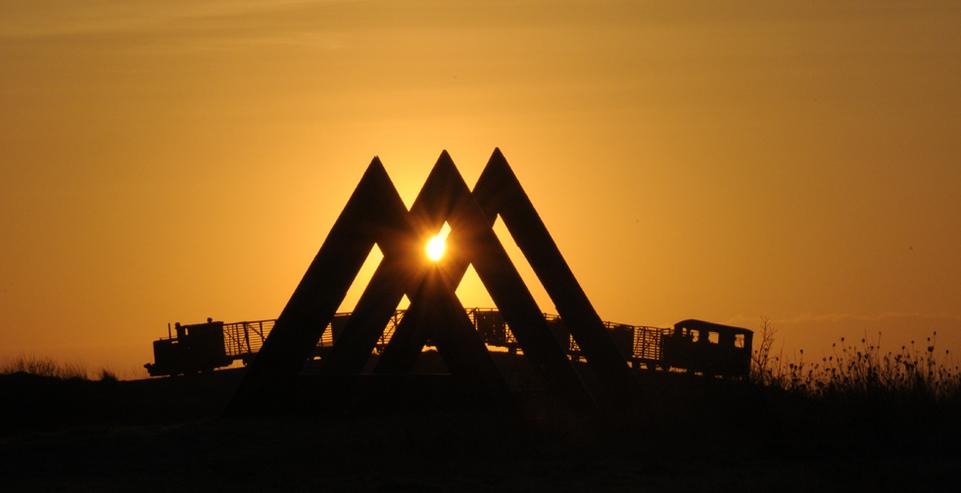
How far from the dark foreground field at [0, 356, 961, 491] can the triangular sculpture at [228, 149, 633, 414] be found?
1.95 ft

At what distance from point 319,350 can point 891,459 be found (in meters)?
24.0

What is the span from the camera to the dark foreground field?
1189cm

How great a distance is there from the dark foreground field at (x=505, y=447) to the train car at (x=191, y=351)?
1802 cm

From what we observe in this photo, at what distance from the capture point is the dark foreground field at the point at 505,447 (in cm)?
1189

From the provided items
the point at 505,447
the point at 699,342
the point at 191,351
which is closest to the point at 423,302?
the point at 505,447

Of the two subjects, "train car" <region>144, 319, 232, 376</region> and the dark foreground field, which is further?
"train car" <region>144, 319, 232, 376</region>

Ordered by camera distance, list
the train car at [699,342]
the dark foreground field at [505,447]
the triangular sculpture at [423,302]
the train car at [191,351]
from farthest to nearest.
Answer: the train car at [699,342] → the train car at [191,351] → the triangular sculpture at [423,302] → the dark foreground field at [505,447]

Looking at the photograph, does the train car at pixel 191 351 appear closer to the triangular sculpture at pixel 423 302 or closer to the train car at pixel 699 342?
the train car at pixel 699 342

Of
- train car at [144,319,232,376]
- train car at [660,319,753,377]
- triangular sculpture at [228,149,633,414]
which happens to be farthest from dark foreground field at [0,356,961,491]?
train car at [660,319,753,377]

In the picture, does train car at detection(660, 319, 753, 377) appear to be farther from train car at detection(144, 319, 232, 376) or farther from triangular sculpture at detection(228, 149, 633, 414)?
triangular sculpture at detection(228, 149, 633, 414)

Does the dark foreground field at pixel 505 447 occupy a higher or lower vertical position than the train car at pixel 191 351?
lower

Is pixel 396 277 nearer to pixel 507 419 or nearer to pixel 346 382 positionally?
pixel 346 382

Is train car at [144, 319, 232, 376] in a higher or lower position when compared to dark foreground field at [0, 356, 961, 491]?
higher

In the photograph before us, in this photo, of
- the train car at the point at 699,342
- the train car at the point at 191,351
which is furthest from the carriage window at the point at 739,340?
the train car at the point at 191,351
